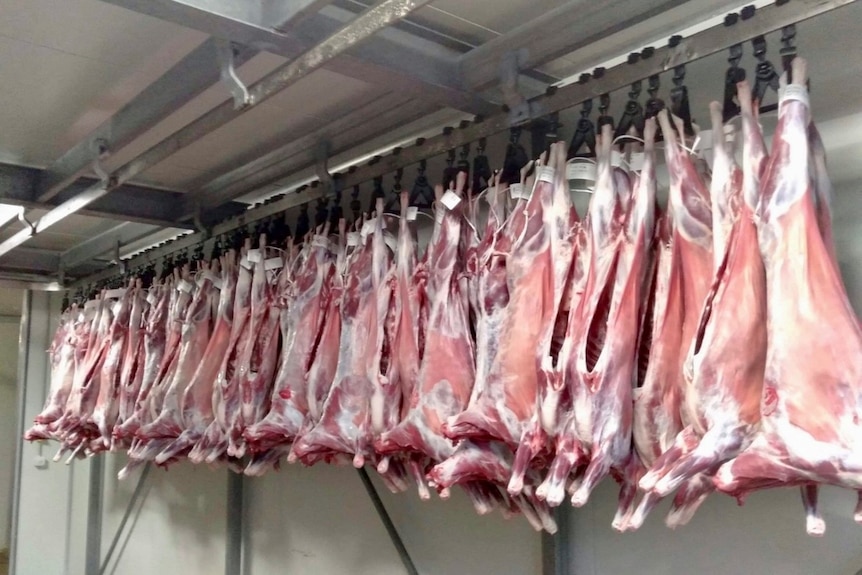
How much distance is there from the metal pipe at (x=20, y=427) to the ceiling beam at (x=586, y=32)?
5.08 m

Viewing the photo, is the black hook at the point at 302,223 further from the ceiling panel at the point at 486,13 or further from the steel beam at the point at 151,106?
the ceiling panel at the point at 486,13

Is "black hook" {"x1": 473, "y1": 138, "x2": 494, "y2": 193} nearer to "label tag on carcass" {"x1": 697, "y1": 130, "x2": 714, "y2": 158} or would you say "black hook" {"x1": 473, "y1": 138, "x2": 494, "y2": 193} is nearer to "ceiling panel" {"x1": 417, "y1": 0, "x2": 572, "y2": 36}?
"ceiling panel" {"x1": 417, "y1": 0, "x2": 572, "y2": 36}

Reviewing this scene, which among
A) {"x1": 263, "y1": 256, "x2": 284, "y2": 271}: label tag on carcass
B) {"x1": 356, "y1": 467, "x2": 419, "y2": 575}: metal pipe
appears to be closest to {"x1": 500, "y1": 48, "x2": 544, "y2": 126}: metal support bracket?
{"x1": 263, "y1": 256, "x2": 284, "y2": 271}: label tag on carcass

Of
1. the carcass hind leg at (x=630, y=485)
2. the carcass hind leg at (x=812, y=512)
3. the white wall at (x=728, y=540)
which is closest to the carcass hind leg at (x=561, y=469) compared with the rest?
the carcass hind leg at (x=630, y=485)

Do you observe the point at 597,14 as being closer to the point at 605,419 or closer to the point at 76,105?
the point at 605,419

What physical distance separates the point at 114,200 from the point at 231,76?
1840 millimetres

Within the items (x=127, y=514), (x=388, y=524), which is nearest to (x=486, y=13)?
(x=388, y=524)

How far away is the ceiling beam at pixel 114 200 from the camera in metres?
3.06

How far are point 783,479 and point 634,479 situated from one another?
0.36 meters

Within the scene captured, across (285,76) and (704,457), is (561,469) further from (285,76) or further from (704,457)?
(285,76)

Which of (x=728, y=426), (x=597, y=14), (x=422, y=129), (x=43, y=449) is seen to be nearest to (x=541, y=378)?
(x=728, y=426)

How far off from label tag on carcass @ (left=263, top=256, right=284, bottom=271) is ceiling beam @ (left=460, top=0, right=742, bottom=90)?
1140mm

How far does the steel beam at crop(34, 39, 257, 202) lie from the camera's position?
2027mm

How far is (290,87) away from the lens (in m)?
2.37
